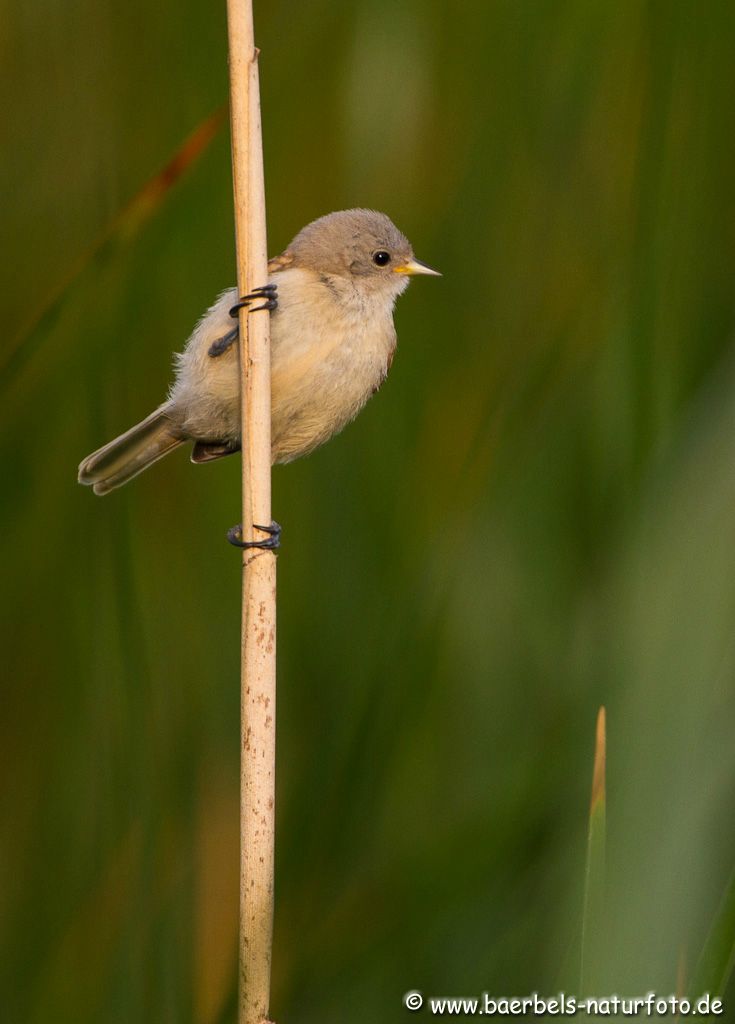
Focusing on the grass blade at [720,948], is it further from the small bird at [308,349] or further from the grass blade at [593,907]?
the small bird at [308,349]

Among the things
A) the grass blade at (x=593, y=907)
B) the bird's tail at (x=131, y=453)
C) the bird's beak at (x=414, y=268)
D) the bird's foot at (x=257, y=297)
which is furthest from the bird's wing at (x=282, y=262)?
the grass blade at (x=593, y=907)

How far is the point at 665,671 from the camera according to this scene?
43.2 inches

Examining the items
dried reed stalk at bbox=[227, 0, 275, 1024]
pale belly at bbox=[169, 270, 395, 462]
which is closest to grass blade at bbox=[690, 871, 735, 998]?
dried reed stalk at bbox=[227, 0, 275, 1024]

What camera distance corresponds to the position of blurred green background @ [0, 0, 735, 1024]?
1666 millimetres

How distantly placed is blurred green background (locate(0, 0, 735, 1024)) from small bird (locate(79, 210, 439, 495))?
73 mm

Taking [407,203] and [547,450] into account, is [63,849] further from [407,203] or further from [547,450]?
[407,203]

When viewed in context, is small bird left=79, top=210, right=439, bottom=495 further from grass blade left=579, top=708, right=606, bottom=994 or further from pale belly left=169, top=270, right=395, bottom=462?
grass blade left=579, top=708, right=606, bottom=994

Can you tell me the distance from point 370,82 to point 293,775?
3.95 feet

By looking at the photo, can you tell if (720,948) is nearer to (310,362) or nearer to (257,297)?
(257,297)

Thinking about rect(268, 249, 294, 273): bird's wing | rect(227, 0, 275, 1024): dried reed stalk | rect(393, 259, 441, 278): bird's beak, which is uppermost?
rect(268, 249, 294, 273): bird's wing

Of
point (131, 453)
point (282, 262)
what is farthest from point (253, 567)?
point (282, 262)

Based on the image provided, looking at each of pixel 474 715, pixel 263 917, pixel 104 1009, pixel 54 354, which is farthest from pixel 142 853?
pixel 54 354

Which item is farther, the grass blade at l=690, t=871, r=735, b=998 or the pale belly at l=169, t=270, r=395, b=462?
the pale belly at l=169, t=270, r=395, b=462

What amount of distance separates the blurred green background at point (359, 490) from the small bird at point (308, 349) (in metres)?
0.07
